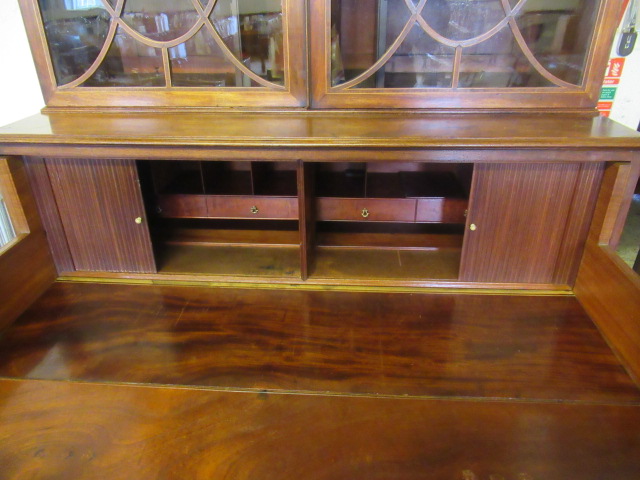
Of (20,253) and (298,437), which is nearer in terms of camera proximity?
(298,437)

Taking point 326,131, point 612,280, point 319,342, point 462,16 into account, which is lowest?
point 319,342

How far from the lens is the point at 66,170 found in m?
1.19

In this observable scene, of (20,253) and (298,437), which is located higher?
(20,253)

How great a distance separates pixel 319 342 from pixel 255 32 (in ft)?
2.58

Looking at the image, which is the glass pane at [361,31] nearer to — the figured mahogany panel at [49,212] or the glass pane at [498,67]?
the glass pane at [498,67]

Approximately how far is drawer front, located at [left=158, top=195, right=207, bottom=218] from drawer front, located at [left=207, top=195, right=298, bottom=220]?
0.02m

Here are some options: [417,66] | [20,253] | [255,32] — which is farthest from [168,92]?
[417,66]

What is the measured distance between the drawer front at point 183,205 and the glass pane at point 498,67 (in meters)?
0.76

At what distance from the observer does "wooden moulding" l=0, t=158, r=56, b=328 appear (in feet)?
3.69

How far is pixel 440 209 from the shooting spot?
4.24 ft

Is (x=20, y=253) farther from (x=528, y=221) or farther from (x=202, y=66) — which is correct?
(x=528, y=221)

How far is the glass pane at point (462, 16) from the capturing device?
1147mm

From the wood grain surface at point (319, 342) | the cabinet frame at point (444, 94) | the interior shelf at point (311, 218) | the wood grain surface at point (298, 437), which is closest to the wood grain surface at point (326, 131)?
the cabinet frame at point (444, 94)

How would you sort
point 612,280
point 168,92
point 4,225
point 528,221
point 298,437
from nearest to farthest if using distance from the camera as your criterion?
point 298,437
point 612,280
point 528,221
point 168,92
point 4,225
